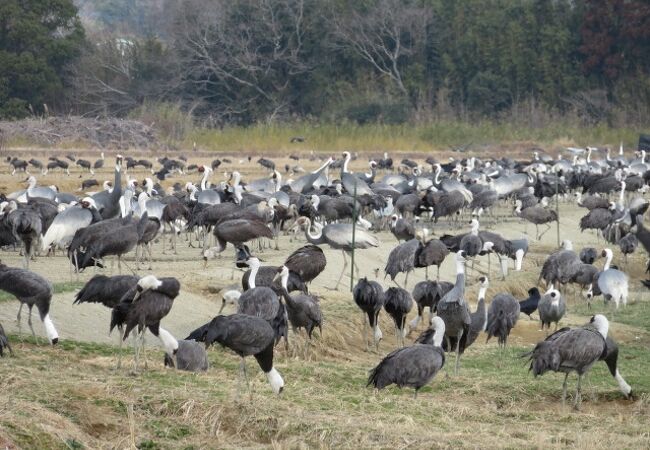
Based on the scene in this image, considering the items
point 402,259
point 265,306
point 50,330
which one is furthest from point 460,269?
point 50,330

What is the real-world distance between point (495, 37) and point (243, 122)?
1164cm

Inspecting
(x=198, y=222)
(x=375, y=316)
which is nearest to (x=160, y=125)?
(x=198, y=222)

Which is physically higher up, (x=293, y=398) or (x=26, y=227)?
(x=26, y=227)

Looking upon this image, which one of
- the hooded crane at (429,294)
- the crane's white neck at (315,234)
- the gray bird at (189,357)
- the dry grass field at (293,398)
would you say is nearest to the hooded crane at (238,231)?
the crane's white neck at (315,234)

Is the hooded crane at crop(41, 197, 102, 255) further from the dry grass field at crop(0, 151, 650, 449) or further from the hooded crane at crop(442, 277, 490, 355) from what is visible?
the hooded crane at crop(442, 277, 490, 355)

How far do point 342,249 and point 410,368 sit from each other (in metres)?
8.58

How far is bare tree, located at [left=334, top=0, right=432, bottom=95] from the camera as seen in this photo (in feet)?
197

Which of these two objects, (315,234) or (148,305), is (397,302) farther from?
(315,234)

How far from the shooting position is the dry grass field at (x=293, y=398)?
10227 mm

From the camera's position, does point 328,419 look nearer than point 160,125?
Yes

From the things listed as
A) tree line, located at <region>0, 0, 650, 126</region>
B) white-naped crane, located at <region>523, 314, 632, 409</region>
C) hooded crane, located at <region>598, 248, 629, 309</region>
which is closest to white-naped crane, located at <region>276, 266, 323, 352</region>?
white-naped crane, located at <region>523, 314, 632, 409</region>

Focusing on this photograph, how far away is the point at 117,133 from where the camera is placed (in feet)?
155

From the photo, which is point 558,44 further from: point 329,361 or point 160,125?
point 329,361

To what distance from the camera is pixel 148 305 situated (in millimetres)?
12516
